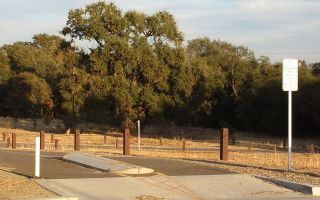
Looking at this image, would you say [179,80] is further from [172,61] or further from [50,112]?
[50,112]

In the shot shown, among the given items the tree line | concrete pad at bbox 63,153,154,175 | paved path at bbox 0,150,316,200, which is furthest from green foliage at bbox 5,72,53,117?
paved path at bbox 0,150,316,200

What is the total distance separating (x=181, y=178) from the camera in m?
14.3

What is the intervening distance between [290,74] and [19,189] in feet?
26.4

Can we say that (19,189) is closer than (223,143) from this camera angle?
Yes

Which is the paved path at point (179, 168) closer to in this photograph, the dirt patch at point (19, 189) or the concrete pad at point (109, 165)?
the concrete pad at point (109, 165)

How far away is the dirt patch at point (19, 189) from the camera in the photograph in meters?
11.4

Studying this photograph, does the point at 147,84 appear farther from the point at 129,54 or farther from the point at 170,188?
the point at 170,188

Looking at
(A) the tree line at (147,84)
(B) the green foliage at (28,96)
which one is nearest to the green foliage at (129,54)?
(A) the tree line at (147,84)

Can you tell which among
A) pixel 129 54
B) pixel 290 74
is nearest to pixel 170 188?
pixel 290 74

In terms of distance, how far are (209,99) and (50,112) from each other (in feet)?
63.3

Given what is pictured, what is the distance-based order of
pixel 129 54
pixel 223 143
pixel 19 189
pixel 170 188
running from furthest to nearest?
pixel 129 54 < pixel 223 143 < pixel 170 188 < pixel 19 189

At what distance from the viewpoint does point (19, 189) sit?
12.2 meters

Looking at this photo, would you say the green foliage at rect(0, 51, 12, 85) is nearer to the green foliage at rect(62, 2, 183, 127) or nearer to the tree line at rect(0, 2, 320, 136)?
the tree line at rect(0, 2, 320, 136)

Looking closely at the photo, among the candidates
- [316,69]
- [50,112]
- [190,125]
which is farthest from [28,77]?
[316,69]
